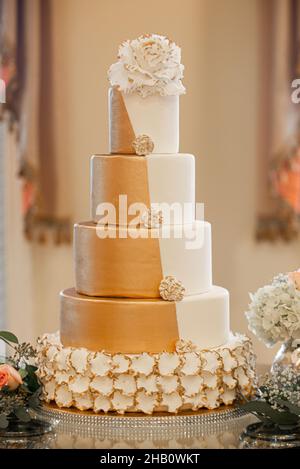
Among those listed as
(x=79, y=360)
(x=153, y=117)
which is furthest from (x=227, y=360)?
(x=153, y=117)

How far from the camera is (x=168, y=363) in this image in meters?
2.79

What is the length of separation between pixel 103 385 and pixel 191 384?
0.26 metres

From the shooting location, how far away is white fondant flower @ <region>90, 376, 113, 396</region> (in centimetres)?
280

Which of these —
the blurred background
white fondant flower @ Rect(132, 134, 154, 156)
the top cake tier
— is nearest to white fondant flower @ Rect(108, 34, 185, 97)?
the top cake tier

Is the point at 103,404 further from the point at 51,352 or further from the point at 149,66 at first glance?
the point at 149,66

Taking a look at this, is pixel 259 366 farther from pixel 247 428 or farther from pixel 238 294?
pixel 238 294

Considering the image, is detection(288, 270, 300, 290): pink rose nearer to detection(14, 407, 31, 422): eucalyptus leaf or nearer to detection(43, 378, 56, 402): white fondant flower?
detection(43, 378, 56, 402): white fondant flower

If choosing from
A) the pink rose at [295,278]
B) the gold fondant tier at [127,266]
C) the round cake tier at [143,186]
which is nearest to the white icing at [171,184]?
the round cake tier at [143,186]

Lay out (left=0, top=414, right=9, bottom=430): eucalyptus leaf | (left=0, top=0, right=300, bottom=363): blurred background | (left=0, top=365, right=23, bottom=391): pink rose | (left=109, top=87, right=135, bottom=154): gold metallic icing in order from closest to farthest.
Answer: (left=0, top=414, right=9, bottom=430): eucalyptus leaf → (left=0, top=365, right=23, bottom=391): pink rose → (left=109, top=87, right=135, bottom=154): gold metallic icing → (left=0, top=0, right=300, bottom=363): blurred background

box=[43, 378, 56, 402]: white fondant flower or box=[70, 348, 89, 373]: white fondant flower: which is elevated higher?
box=[70, 348, 89, 373]: white fondant flower

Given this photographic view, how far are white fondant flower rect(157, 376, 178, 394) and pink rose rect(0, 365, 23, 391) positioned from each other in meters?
0.42
